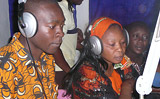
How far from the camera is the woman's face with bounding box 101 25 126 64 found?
49.0 inches

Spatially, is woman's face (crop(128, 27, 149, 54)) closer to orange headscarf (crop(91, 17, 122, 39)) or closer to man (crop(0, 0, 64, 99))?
orange headscarf (crop(91, 17, 122, 39))

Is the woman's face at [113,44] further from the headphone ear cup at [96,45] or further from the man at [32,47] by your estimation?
the man at [32,47]

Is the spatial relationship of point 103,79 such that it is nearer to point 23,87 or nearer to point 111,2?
point 23,87

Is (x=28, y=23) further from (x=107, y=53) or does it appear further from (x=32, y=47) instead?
(x=107, y=53)

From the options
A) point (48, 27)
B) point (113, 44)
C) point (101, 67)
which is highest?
point (48, 27)

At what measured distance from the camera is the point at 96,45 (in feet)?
3.90

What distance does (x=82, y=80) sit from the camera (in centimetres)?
122

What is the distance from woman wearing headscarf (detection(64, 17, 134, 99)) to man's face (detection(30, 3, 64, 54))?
301 millimetres

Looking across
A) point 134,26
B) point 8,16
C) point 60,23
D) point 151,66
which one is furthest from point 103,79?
point 8,16

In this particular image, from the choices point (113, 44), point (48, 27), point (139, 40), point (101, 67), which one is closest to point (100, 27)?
point (113, 44)

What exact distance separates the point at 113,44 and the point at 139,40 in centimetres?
68

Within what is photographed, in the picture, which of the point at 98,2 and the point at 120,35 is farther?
the point at 98,2

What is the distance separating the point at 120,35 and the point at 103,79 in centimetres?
29

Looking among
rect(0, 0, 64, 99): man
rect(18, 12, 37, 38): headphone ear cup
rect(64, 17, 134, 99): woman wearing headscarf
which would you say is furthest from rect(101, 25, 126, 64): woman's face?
rect(18, 12, 37, 38): headphone ear cup
